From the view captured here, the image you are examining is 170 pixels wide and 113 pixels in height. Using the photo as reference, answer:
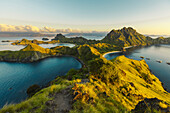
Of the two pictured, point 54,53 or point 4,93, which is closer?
point 4,93

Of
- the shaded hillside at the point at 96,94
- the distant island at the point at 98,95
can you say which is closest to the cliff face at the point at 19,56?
the distant island at the point at 98,95

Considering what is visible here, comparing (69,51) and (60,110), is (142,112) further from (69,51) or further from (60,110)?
(69,51)

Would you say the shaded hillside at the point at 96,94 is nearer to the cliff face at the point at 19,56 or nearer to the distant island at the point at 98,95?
the distant island at the point at 98,95

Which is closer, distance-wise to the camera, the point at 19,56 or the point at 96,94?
the point at 96,94

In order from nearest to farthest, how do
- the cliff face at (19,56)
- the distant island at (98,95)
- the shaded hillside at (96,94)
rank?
the distant island at (98,95) → the shaded hillside at (96,94) → the cliff face at (19,56)

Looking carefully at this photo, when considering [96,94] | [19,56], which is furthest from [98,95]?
[19,56]

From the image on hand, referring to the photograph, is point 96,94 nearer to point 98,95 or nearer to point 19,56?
point 98,95

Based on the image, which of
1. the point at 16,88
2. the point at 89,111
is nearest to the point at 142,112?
the point at 89,111

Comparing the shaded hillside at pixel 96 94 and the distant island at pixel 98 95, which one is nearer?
the distant island at pixel 98 95

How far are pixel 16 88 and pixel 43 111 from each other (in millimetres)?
59669

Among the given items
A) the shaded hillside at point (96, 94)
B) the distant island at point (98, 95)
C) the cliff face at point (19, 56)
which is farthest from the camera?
the cliff face at point (19, 56)

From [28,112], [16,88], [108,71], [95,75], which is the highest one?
[28,112]

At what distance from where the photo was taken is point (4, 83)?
52.2 meters

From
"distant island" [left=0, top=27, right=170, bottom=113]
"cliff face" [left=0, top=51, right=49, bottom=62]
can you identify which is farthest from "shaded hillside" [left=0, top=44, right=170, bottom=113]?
"cliff face" [left=0, top=51, right=49, bottom=62]
